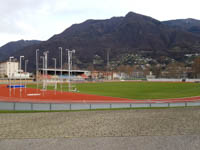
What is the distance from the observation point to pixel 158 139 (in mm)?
8688

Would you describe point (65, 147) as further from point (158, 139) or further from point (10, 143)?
point (158, 139)

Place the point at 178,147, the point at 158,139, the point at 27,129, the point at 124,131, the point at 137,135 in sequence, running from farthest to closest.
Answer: the point at 27,129 → the point at 124,131 → the point at 137,135 → the point at 158,139 → the point at 178,147

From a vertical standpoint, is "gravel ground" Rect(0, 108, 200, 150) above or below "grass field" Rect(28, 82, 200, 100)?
above

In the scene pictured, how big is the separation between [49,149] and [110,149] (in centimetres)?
210

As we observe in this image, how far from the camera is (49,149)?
25.8ft

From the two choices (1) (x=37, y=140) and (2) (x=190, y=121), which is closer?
(1) (x=37, y=140)

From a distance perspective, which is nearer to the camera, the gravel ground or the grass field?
the gravel ground

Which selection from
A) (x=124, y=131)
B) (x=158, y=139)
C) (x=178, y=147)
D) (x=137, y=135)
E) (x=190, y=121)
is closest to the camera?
(x=178, y=147)

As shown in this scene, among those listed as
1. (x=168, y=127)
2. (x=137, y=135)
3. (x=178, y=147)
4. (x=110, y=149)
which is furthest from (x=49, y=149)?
(x=168, y=127)

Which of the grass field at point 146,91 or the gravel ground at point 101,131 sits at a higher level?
the gravel ground at point 101,131

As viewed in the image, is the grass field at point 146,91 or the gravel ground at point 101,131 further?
the grass field at point 146,91

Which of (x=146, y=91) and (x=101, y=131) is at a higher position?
(x=101, y=131)

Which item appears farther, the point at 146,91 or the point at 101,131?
the point at 146,91

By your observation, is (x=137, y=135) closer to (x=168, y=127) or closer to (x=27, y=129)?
(x=168, y=127)
